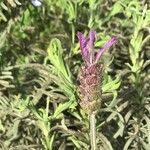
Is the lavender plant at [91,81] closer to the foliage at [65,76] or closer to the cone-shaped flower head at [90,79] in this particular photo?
the cone-shaped flower head at [90,79]

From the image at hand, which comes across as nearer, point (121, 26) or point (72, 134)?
point (72, 134)

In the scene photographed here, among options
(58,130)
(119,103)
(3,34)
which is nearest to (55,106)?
(58,130)

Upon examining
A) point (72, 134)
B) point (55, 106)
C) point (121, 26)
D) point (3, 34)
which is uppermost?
point (121, 26)

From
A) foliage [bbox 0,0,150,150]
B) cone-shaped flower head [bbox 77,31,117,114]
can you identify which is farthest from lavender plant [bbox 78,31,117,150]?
foliage [bbox 0,0,150,150]

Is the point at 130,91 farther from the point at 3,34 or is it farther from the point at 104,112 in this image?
the point at 3,34

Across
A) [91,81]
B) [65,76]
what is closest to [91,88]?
[91,81]

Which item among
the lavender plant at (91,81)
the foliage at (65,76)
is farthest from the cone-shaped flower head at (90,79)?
the foliage at (65,76)

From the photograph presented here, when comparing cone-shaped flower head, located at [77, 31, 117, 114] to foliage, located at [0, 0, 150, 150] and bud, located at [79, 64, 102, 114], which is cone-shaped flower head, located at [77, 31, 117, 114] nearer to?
bud, located at [79, 64, 102, 114]

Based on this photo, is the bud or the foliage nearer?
the bud
